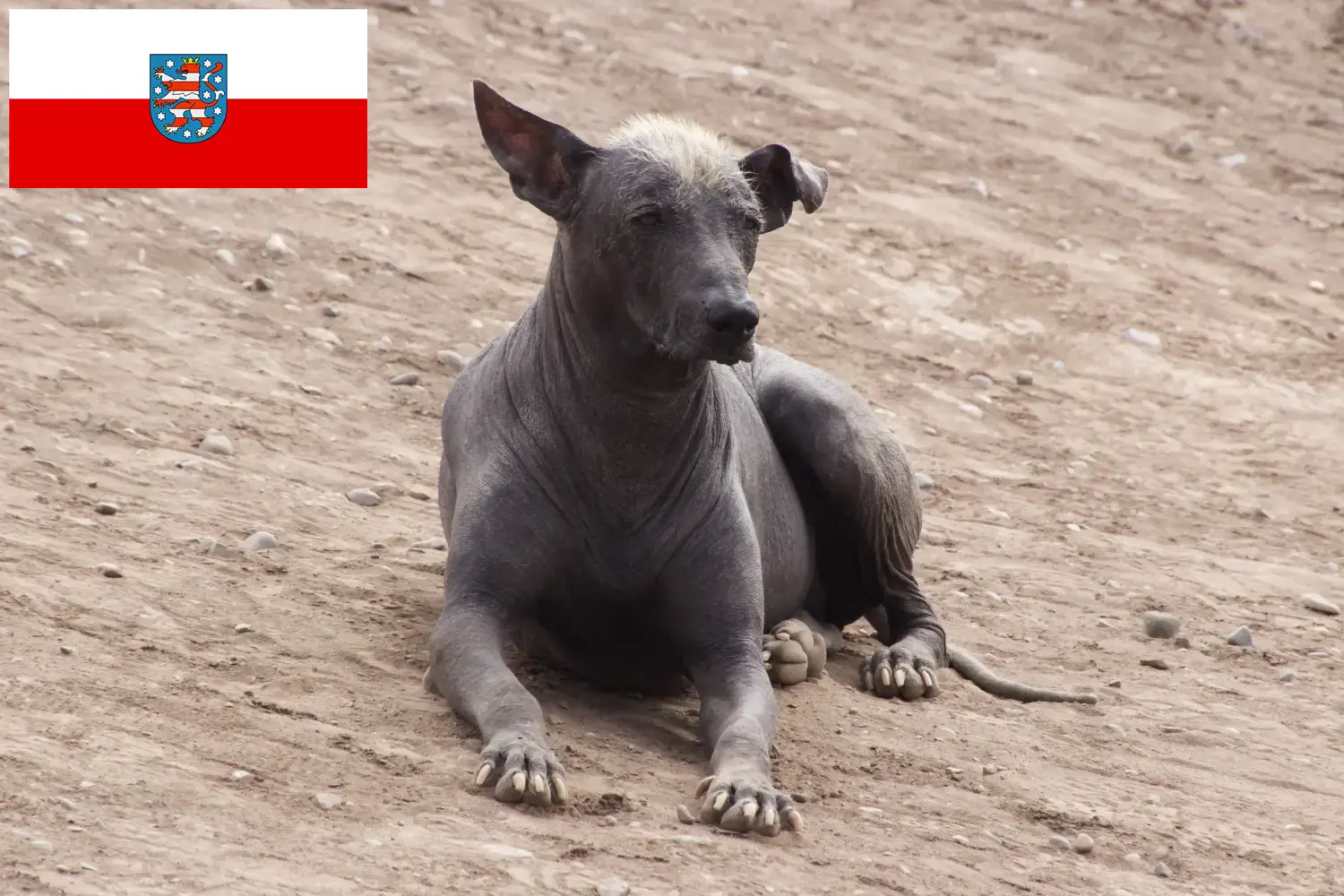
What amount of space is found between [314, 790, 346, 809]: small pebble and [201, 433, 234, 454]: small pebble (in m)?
2.95

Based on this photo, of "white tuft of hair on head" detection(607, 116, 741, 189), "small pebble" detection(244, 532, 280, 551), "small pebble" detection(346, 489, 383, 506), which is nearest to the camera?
"white tuft of hair on head" detection(607, 116, 741, 189)

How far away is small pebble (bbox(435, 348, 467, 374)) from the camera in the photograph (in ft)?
28.8

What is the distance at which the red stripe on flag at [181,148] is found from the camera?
31.3 feet

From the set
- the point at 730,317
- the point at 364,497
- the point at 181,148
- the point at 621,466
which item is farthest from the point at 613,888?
the point at 181,148

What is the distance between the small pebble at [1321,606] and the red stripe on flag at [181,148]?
17.5 ft

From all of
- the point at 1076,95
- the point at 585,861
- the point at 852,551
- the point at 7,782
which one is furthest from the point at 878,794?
the point at 1076,95

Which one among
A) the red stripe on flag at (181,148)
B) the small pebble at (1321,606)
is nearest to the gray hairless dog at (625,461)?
the small pebble at (1321,606)

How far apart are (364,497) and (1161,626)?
2905 millimetres

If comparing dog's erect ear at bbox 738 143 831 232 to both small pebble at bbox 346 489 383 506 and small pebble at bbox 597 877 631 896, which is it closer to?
small pebble at bbox 597 877 631 896

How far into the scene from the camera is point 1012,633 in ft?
22.5

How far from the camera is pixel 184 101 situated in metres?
10.4

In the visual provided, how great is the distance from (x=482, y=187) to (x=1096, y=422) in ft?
11.7

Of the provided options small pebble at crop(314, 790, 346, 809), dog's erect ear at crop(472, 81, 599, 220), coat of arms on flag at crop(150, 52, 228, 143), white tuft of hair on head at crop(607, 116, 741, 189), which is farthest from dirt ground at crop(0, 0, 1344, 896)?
white tuft of hair on head at crop(607, 116, 741, 189)

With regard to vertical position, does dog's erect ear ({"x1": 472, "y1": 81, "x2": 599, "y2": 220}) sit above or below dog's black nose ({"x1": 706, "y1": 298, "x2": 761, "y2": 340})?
above
